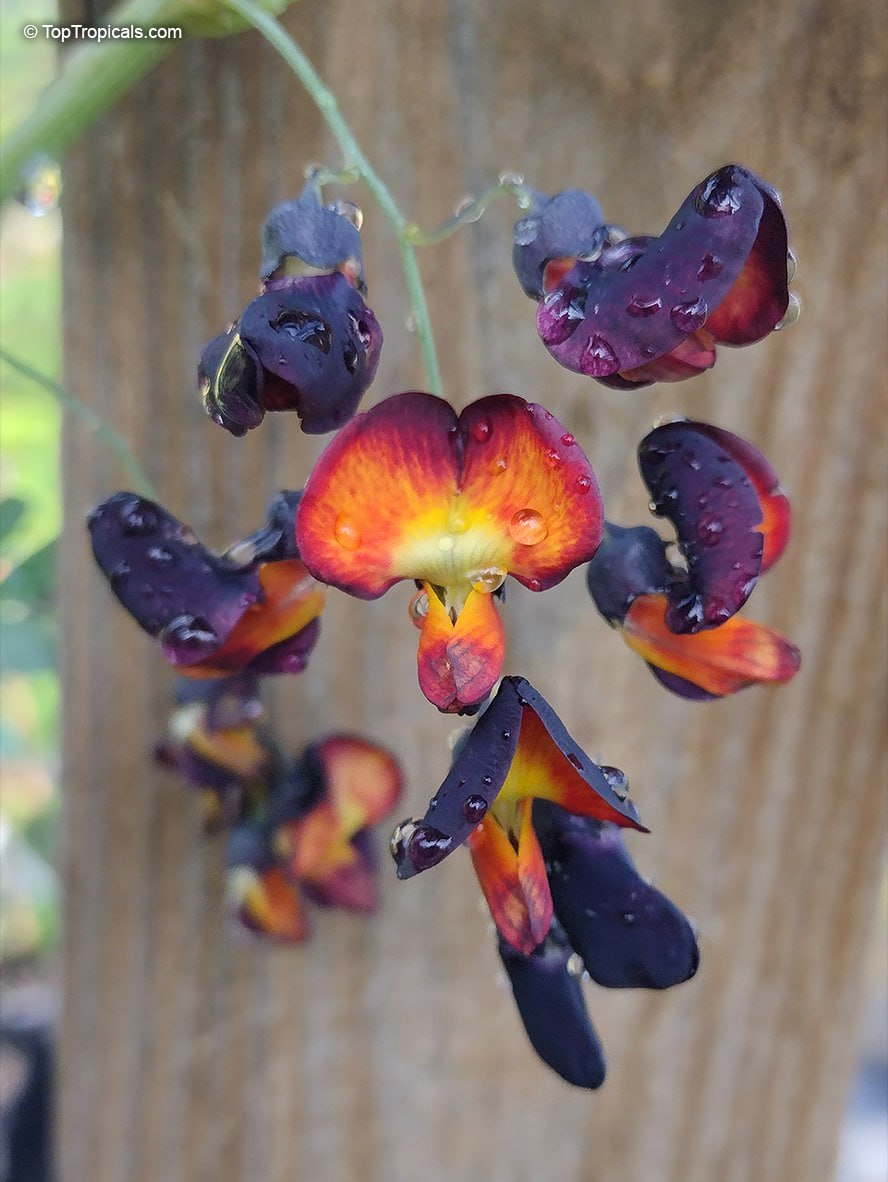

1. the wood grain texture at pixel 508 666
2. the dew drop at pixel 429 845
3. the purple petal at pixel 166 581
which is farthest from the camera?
the wood grain texture at pixel 508 666

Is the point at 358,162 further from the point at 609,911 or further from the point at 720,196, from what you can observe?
the point at 609,911

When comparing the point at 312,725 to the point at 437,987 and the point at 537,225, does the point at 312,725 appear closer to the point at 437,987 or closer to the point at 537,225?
the point at 437,987

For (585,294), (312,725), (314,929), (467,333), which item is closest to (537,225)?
(585,294)

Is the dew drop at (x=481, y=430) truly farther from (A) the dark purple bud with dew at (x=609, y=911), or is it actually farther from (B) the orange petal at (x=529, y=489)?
(A) the dark purple bud with dew at (x=609, y=911)

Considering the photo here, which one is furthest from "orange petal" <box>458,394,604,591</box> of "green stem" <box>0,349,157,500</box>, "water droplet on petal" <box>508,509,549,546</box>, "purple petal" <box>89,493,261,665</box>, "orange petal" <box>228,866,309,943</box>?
"orange petal" <box>228,866,309,943</box>

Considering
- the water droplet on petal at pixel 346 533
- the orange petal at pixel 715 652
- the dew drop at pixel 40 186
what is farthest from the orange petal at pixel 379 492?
the dew drop at pixel 40 186
